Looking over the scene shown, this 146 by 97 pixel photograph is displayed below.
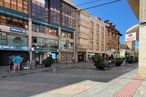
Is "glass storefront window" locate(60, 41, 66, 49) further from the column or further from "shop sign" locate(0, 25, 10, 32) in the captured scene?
the column

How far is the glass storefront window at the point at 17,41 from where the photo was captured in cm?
3843

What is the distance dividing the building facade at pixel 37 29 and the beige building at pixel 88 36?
434cm

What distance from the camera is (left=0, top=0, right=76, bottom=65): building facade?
37938mm

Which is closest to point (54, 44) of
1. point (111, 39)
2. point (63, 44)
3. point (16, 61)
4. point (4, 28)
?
point (63, 44)

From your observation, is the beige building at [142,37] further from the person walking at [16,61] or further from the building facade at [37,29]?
the building facade at [37,29]

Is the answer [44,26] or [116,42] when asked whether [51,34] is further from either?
[116,42]

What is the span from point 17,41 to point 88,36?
34.7 metres

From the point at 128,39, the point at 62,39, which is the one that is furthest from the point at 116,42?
the point at 128,39

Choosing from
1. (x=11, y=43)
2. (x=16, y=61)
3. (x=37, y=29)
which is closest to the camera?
(x=16, y=61)

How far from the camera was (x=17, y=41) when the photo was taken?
40.1 meters

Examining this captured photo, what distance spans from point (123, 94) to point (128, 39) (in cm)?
305

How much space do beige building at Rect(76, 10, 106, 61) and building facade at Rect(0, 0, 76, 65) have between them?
4.34 metres

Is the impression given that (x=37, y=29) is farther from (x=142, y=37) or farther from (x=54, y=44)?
(x=142, y=37)

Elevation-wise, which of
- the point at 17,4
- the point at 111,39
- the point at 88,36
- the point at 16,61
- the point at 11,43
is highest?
the point at 17,4
